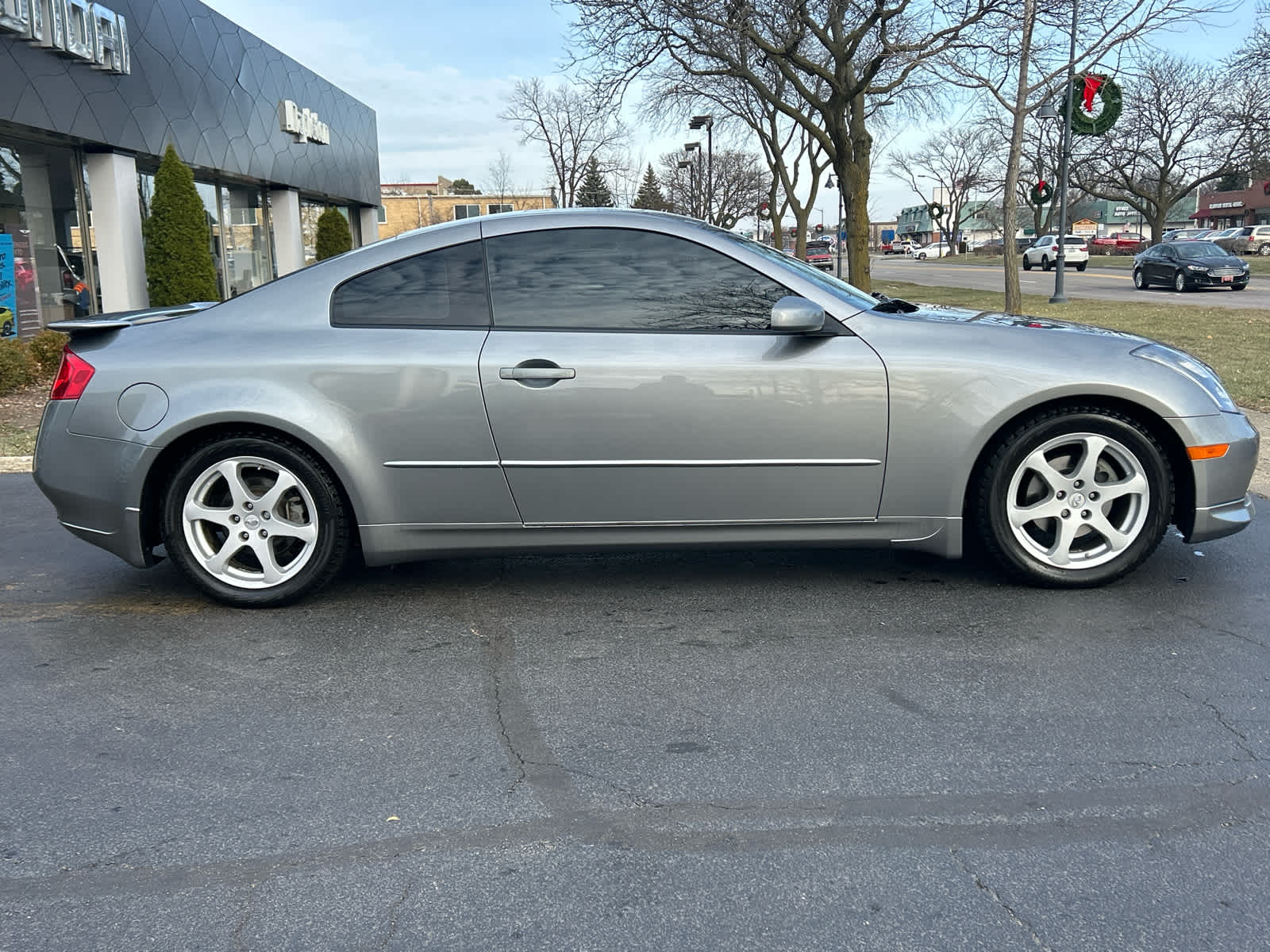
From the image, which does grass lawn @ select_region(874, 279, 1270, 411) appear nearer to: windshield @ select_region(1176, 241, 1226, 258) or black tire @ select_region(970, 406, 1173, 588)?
black tire @ select_region(970, 406, 1173, 588)

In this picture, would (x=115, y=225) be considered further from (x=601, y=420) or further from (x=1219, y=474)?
(x=1219, y=474)

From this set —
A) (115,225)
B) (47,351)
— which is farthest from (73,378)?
(115,225)

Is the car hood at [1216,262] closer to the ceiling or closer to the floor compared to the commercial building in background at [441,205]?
closer to the floor

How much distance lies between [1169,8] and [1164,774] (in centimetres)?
1654

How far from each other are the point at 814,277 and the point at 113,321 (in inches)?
115

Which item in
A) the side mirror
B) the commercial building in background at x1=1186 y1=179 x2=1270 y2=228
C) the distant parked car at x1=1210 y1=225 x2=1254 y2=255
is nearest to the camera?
the side mirror

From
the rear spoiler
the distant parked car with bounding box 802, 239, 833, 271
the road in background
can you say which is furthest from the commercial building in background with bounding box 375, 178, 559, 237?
the rear spoiler

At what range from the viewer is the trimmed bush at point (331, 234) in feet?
77.6

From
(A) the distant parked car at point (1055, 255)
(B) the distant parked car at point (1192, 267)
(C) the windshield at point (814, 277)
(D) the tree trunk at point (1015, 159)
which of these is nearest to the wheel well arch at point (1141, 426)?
(C) the windshield at point (814, 277)

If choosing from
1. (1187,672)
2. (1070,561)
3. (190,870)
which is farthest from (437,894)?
(1070,561)

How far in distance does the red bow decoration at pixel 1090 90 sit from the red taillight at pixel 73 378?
17.9 metres

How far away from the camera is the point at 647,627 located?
408 cm

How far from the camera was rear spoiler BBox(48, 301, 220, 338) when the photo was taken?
4297 millimetres

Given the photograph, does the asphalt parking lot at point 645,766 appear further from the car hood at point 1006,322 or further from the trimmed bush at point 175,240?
the trimmed bush at point 175,240
